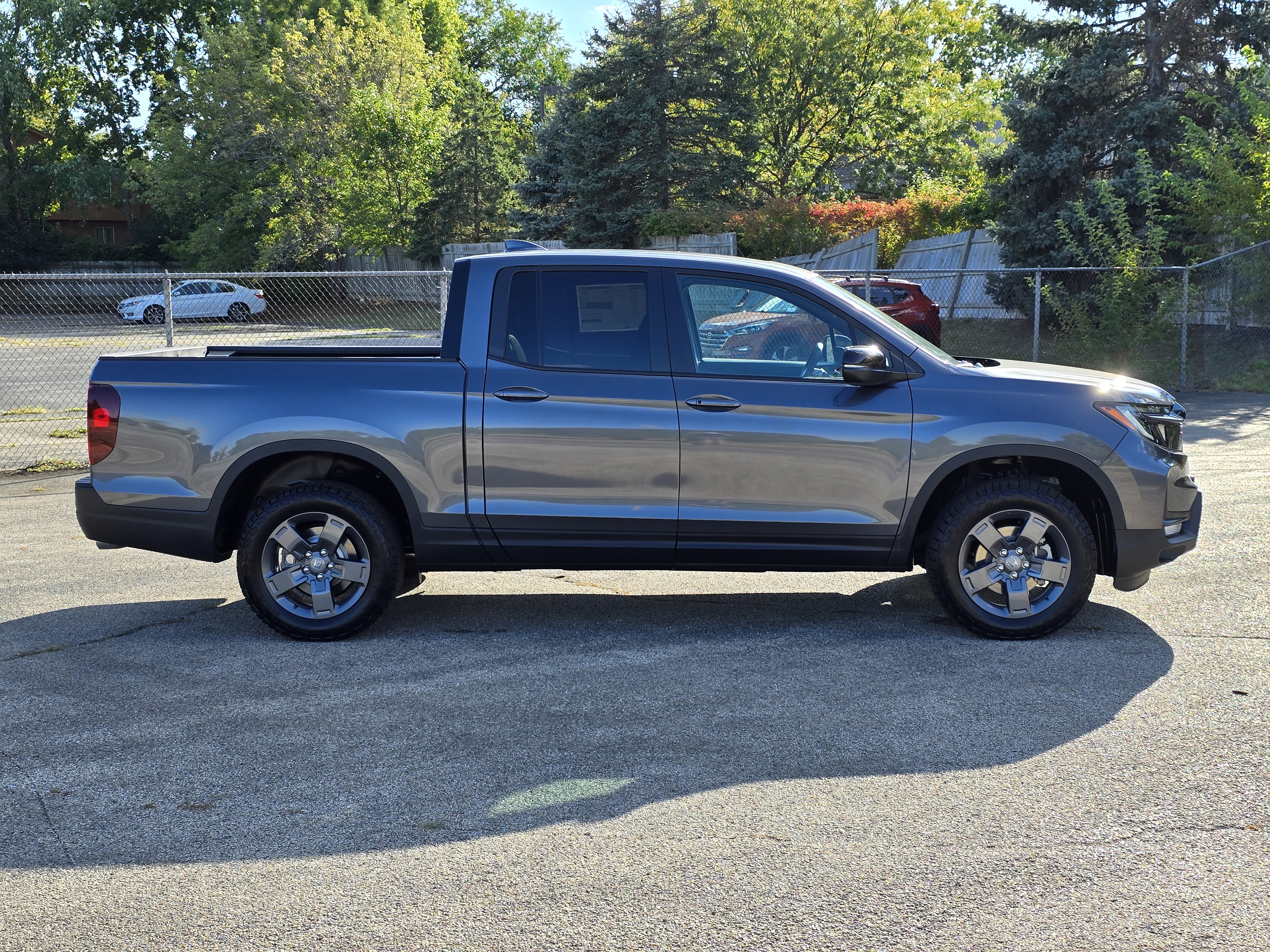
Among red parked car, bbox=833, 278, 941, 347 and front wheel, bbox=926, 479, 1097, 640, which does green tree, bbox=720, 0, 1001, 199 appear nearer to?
red parked car, bbox=833, 278, 941, 347

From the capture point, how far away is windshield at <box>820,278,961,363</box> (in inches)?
241

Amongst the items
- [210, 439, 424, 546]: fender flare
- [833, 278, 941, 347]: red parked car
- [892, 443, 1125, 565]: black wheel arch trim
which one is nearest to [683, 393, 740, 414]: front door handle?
[892, 443, 1125, 565]: black wheel arch trim

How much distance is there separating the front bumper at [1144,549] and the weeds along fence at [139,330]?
3.73 meters

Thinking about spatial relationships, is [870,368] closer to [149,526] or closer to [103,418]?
[149,526]

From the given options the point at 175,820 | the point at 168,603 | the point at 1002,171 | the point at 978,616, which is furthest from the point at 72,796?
the point at 1002,171

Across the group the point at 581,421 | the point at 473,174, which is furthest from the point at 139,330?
the point at 473,174

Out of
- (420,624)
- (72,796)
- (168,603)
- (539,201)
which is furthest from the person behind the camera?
(539,201)

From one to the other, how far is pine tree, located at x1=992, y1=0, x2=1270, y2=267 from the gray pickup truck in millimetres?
18280

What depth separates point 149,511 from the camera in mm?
6246

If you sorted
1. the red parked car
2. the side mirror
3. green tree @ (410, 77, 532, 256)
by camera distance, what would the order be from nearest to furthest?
the side mirror → the red parked car → green tree @ (410, 77, 532, 256)

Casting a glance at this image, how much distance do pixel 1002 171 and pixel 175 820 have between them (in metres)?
23.5

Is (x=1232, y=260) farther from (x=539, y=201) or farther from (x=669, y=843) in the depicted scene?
(x=539, y=201)

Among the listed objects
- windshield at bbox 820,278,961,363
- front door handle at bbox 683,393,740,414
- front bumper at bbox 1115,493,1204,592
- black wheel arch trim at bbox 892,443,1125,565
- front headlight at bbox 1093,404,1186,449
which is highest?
windshield at bbox 820,278,961,363

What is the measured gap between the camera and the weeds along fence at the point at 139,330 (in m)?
12.8
